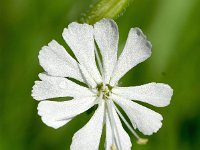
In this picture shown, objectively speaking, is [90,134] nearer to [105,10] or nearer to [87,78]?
[87,78]

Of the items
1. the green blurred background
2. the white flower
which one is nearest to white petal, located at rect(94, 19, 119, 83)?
the white flower

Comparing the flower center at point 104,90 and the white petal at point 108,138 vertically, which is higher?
the flower center at point 104,90

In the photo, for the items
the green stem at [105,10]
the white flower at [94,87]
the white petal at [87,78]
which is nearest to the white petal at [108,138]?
the white flower at [94,87]

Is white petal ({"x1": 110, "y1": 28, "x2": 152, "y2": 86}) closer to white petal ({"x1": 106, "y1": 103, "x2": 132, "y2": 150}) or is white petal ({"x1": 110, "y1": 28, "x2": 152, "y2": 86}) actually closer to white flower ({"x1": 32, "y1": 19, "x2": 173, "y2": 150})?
white flower ({"x1": 32, "y1": 19, "x2": 173, "y2": 150})

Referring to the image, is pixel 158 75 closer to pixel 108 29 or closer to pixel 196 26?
pixel 196 26

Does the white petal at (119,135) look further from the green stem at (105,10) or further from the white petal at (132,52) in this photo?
the green stem at (105,10)

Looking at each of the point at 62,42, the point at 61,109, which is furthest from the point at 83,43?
the point at 62,42
